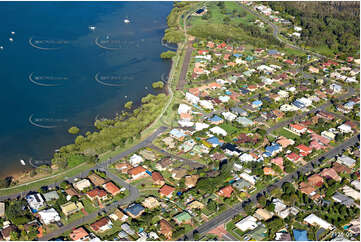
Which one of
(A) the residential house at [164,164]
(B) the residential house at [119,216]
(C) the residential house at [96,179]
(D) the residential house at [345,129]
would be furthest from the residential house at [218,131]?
(B) the residential house at [119,216]

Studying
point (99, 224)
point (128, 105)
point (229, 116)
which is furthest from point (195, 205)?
point (128, 105)

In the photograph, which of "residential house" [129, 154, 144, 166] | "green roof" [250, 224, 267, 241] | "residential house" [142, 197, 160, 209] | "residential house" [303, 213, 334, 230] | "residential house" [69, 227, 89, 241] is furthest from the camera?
"residential house" [129, 154, 144, 166]

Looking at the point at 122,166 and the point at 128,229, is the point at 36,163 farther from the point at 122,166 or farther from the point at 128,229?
the point at 128,229

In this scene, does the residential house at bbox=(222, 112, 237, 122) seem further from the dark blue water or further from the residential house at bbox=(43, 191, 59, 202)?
the residential house at bbox=(43, 191, 59, 202)

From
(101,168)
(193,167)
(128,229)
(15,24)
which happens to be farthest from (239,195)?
(15,24)

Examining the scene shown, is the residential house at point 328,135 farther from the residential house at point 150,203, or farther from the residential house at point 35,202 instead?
the residential house at point 35,202

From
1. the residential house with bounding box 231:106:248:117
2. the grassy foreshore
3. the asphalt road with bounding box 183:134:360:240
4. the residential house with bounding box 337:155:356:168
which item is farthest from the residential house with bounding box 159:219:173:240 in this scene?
the residential house with bounding box 231:106:248:117

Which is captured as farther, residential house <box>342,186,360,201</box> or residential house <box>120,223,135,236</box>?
residential house <box>342,186,360,201</box>
